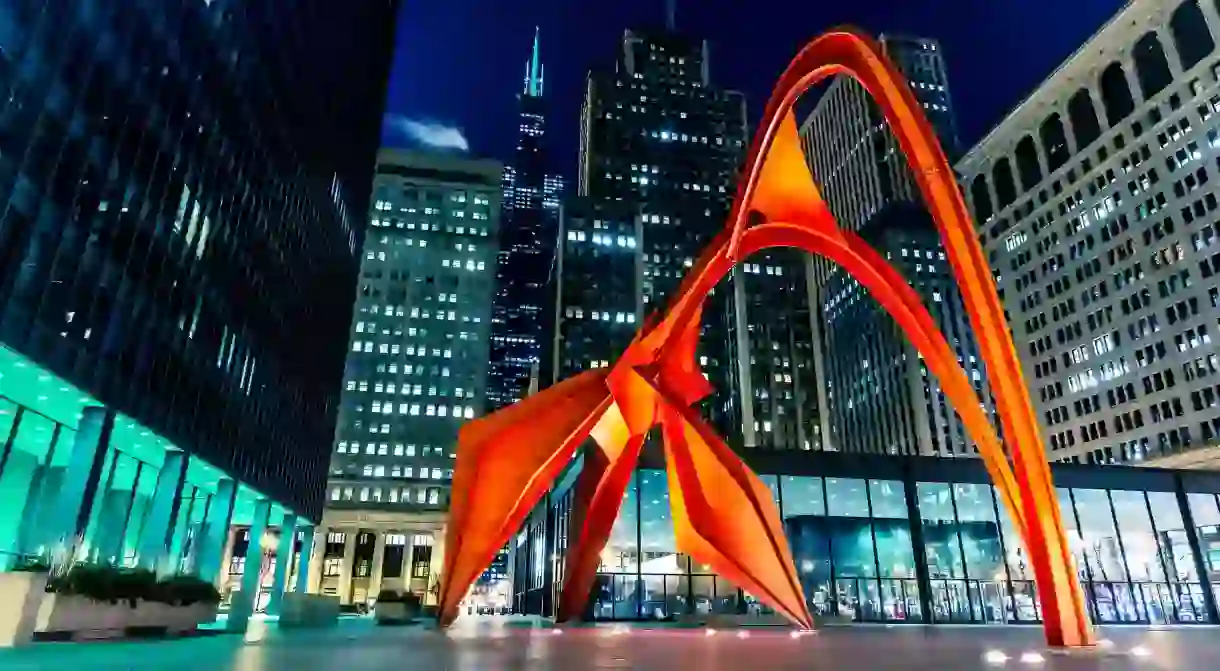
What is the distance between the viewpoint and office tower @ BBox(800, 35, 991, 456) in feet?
350

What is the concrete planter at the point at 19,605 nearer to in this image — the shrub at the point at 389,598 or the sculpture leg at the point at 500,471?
the sculpture leg at the point at 500,471

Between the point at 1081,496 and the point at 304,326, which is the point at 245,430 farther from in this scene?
the point at 1081,496

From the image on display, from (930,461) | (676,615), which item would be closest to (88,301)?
(676,615)

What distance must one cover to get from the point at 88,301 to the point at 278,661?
19880 millimetres

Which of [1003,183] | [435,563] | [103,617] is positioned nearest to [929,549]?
[103,617]

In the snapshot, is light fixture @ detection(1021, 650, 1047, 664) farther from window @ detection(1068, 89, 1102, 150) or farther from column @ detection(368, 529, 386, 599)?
window @ detection(1068, 89, 1102, 150)

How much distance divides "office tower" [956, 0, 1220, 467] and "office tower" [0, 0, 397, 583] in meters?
73.5

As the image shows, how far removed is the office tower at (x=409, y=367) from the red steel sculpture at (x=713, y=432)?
64.2 m

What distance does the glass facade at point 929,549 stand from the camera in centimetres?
2825

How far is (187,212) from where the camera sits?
28.6 m

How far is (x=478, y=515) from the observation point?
57.1 ft

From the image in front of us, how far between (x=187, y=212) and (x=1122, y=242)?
81.6 m

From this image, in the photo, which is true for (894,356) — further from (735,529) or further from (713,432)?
(735,529)

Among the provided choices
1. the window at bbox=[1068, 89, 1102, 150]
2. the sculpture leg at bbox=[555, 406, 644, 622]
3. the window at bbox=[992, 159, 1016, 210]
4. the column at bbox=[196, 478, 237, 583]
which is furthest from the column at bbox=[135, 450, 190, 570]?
the window at bbox=[992, 159, 1016, 210]
